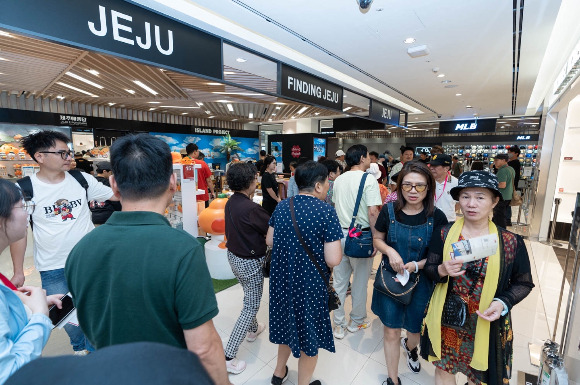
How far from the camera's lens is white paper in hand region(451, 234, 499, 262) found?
4.21 feet

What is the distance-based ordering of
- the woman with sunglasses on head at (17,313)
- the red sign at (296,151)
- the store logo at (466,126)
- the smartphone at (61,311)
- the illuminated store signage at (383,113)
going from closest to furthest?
the woman with sunglasses on head at (17,313), the smartphone at (61,311), the illuminated store signage at (383,113), the store logo at (466,126), the red sign at (296,151)

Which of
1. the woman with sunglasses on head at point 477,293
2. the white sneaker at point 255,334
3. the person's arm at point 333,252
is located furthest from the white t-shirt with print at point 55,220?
the woman with sunglasses on head at point 477,293

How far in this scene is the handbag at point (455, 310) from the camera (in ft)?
4.90

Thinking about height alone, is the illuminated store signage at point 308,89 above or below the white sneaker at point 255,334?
above

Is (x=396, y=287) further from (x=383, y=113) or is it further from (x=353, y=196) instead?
(x=383, y=113)

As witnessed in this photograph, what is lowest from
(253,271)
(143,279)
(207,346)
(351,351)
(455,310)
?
(351,351)

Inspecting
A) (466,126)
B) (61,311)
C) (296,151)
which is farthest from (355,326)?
(466,126)

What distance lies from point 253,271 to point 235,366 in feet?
2.55

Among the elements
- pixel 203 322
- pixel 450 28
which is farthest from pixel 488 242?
pixel 450 28

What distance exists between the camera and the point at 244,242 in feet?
7.05

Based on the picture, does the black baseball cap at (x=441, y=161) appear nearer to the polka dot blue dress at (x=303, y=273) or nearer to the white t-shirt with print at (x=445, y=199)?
the white t-shirt with print at (x=445, y=199)

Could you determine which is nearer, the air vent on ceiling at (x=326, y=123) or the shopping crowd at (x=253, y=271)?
the shopping crowd at (x=253, y=271)

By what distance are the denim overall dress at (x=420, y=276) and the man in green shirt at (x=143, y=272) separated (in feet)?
4.43

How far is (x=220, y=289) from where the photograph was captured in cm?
343
